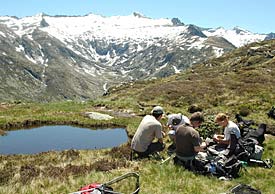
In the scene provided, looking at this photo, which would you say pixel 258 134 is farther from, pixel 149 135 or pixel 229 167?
pixel 149 135

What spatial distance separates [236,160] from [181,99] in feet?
105

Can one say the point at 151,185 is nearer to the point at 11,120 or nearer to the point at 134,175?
the point at 134,175

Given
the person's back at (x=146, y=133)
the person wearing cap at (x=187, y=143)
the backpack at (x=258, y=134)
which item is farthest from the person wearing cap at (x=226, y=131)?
the person's back at (x=146, y=133)

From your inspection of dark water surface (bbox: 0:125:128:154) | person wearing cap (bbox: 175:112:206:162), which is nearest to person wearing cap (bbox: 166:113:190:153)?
person wearing cap (bbox: 175:112:206:162)

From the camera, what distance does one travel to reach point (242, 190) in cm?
1256

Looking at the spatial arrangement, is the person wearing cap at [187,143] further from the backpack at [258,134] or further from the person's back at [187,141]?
the backpack at [258,134]

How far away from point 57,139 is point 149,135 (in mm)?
13065

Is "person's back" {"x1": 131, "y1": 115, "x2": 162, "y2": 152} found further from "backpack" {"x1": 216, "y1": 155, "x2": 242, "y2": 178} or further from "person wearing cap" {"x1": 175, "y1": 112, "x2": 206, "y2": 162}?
"backpack" {"x1": 216, "y1": 155, "x2": 242, "y2": 178}

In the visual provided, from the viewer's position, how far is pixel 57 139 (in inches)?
1128

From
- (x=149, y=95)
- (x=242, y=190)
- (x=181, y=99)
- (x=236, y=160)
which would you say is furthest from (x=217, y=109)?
(x=242, y=190)

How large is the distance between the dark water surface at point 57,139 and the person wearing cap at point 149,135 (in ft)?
28.1

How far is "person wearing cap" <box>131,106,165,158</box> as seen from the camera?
17250mm

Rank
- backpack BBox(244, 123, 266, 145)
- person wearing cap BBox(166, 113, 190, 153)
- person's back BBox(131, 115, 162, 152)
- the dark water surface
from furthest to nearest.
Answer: the dark water surface < backpack BBox(244, 123, 266, 145) < person wearing cap BBox(166, 113, 190, 153) < person's back BBox(131, 115, 162, 152)

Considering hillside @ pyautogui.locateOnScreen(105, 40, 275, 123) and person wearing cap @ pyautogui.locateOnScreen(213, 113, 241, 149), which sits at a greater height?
hillside @ pyautogui.locateOnScreen(105, 40, 275, 123)
